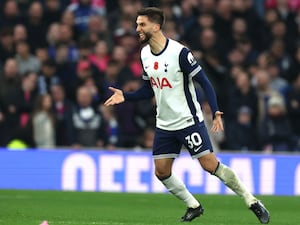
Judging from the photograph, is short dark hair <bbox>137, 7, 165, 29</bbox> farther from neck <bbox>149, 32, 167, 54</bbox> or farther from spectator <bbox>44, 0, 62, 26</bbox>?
spectator <bbox>44, 0, 62, 26</bbox>

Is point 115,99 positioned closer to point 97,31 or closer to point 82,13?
point 97,31

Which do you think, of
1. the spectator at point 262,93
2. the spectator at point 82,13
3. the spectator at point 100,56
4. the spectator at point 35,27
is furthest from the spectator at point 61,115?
the spectator at point 262,93

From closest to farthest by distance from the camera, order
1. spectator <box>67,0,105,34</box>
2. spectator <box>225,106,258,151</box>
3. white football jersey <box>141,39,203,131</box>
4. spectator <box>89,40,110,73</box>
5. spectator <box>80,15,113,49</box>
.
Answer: white football jersey <box>141,39,203,131</box> → spectator <box>225,106,258,151</box> → spectator <box>89,40,110,73</box> → spectator <box>80,15,113,49</box> → spectator <box>67,0,105,34</box>

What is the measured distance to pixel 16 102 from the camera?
18109 millimetres

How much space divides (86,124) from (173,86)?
287 inches

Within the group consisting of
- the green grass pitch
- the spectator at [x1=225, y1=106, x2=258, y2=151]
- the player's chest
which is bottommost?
the green grass pitch

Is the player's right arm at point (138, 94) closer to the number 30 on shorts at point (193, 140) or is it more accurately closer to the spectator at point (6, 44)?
the number 30 on shorts at point (193, 140)

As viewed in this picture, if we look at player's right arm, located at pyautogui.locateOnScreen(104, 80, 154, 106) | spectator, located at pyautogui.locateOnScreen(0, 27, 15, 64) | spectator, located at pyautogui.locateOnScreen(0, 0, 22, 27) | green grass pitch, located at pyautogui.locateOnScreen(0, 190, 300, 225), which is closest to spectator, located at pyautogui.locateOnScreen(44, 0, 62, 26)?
spectator, located at pyautogui.locateOnScreen(0, 0, 22, 27)

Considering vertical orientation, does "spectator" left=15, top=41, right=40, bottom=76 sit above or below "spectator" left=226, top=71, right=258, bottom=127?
above

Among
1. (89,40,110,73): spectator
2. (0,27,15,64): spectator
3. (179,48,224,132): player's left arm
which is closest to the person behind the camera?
(179,48,224,132): player's left arm

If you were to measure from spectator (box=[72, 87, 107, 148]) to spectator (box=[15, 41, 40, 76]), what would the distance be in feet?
3.96

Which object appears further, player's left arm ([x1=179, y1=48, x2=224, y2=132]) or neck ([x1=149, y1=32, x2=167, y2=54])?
neck ([x1=149, y1=32, x2=167, y2=54])

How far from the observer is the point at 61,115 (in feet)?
59.9

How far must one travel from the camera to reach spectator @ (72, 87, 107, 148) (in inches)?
701
